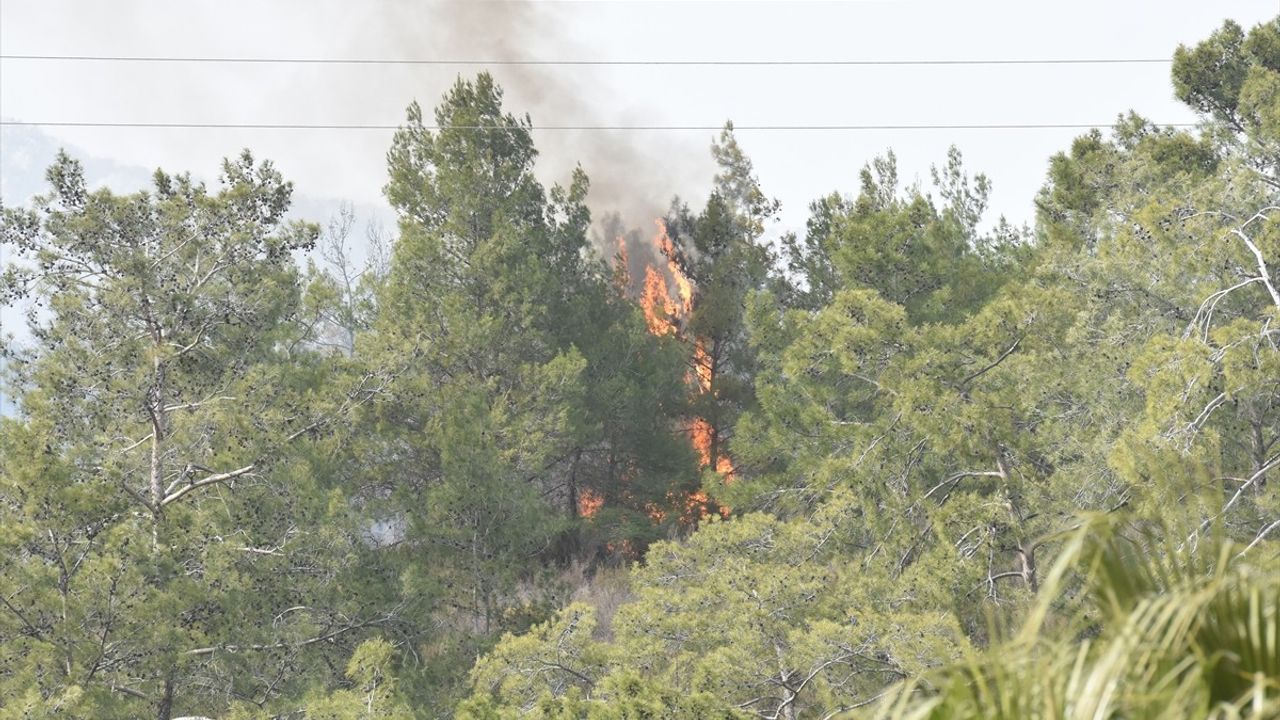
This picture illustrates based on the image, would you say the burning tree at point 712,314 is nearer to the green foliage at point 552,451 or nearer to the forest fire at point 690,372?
the forest fire at point 690,372

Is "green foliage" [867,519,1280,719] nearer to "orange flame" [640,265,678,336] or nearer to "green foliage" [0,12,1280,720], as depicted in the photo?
"green foliage" [0,12,1280,720]

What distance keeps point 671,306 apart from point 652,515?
7567 millimetres

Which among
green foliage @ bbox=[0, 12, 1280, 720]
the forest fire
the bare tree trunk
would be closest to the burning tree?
the forest fire

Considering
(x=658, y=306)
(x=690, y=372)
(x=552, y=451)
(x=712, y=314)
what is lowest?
(x=552, y=451)

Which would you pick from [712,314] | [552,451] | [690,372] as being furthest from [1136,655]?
[690,372]

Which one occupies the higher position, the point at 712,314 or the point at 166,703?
the point at 712,314

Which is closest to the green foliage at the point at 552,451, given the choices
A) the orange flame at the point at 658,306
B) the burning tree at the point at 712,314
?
the burning tree at the point at 712,314

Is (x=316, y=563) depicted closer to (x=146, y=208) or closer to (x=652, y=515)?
(x=146, y=208)

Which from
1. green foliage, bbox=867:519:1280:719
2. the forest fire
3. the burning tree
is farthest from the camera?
the burning tree

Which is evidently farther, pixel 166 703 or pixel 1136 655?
pixel 166 703

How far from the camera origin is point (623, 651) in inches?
400

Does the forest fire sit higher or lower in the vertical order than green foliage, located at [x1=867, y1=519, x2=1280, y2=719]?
higher

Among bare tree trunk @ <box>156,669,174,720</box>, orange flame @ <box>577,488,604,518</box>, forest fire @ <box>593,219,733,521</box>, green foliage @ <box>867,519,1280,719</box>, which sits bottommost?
bare tree trunk @ <box>156,669,174,720</box>

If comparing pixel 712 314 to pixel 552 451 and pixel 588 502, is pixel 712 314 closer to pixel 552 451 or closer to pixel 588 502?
pixel 588 502
